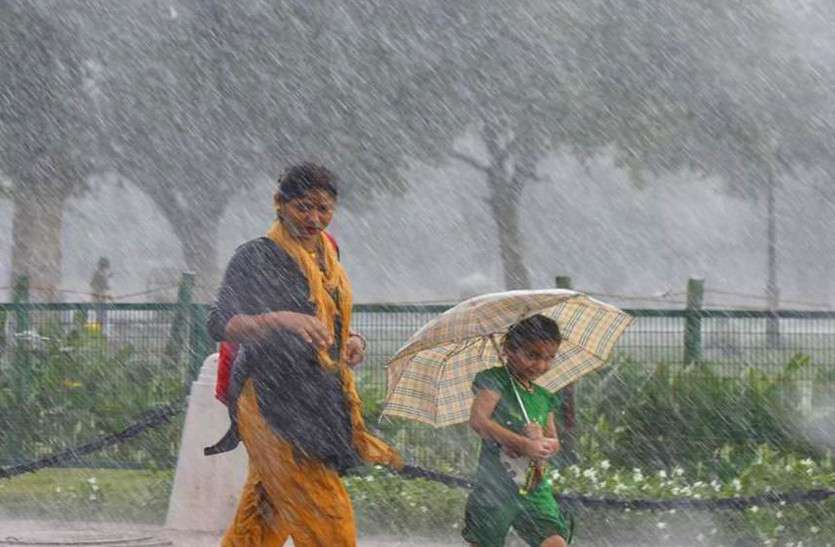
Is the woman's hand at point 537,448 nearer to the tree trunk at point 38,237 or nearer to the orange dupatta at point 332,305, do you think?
the orange dupatta at point 332,305

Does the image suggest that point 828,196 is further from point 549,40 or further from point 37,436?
point 37,436

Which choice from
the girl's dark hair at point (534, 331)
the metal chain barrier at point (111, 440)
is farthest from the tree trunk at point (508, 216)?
the girl's dark hair at point (534, 331)

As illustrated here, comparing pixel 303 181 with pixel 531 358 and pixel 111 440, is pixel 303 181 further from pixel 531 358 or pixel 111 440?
pixel 111 440

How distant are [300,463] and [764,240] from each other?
61.7m

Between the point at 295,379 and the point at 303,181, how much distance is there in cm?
66

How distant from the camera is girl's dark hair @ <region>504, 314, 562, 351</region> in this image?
6.97 metres

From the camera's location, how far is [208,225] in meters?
46.3

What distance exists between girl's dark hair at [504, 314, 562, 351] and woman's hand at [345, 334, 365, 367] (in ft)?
2.03

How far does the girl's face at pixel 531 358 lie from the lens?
6.96 meters

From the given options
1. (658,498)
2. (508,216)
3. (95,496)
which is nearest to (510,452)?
(658,498)

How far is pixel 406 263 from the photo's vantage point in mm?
68750

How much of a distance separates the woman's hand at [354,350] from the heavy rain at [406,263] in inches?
0.4

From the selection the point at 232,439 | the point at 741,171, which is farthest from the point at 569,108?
the point at 232,439

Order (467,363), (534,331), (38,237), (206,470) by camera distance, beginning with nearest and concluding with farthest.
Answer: (534,331) → (467,363) → (206,470) → (38,237)
